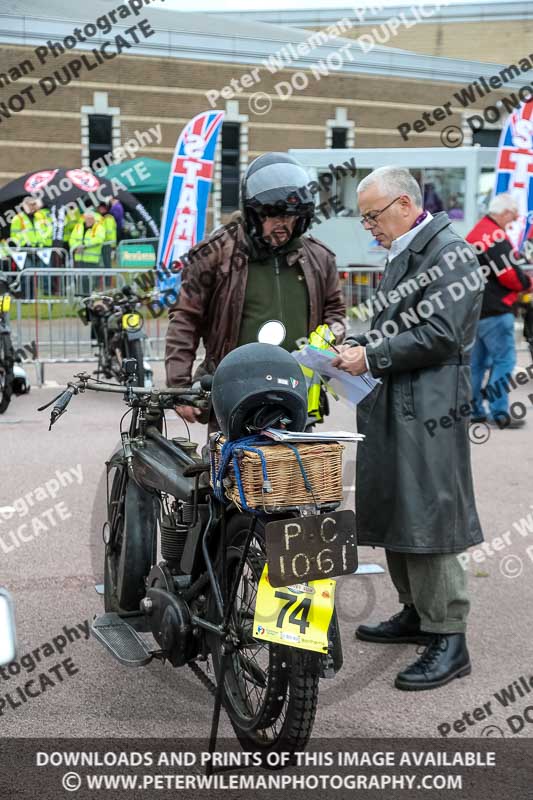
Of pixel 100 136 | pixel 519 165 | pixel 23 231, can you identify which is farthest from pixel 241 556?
pixel 100 136

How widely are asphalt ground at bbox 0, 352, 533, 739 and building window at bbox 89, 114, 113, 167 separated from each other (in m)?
25.0

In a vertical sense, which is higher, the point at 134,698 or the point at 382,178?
the point at 382,178

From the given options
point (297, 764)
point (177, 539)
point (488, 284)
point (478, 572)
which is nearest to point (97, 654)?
point (177, 539)

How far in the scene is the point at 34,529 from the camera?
6.28 metres

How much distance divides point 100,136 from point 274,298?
28.4 metres

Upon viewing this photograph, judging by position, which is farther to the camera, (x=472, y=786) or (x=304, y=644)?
(x=472, y=786)

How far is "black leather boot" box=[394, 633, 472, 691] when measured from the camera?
13.4ft

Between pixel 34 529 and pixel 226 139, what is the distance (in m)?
29.0

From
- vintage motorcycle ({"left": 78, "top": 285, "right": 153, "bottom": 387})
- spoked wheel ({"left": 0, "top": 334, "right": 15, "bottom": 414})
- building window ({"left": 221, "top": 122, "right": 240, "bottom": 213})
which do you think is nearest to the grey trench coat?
spoked wheel ({"left": 0, "top": 334, "right": 15, "bottom": 414})

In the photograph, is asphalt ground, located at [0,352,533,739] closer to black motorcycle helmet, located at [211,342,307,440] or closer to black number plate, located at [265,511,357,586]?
black number plate, located at [265,511,357,586]

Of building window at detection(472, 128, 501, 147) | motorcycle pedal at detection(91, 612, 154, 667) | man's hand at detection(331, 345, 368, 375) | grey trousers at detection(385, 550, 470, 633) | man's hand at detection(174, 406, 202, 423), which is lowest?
motorcycle pedal at detection(91, 612, 154, 667)

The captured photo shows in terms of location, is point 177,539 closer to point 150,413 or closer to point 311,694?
point 150,413

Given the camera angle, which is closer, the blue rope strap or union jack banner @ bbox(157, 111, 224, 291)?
the blue rope strap

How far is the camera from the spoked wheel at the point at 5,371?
32.9ft
